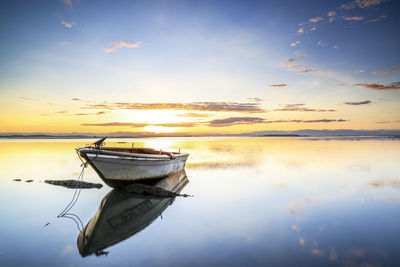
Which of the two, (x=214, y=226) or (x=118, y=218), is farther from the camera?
(x=118, y=218)

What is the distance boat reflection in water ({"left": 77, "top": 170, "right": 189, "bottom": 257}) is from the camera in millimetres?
7669

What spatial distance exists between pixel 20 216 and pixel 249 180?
14.7 meters

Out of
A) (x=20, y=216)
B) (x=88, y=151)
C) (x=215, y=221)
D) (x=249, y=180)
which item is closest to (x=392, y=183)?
(x=249, y=180)

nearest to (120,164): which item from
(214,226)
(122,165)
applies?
(122,165)

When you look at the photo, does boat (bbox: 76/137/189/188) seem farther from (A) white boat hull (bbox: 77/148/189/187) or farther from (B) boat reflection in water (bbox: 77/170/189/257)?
(B) boat reflection in water (bbox: 77/170/189/257)

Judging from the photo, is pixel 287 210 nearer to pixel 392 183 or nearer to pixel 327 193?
pixel 327 193

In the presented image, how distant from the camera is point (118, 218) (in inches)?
391

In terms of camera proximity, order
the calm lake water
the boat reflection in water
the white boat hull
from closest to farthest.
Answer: the calm lake water < the boat reflection in water < the white boat hull

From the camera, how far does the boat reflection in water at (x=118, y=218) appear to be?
7669 millimetres

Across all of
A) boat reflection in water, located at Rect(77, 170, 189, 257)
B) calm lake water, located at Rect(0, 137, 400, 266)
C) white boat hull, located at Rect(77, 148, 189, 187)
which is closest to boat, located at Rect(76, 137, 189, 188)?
white boat hull, located at Rect(77, 148, 189, 187)

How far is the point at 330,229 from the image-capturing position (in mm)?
8969

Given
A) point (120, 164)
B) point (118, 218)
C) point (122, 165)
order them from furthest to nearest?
point (122, 165) < point (120, 164) < point (118, 218)

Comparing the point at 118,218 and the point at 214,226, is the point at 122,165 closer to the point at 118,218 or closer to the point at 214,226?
the point at 118,218

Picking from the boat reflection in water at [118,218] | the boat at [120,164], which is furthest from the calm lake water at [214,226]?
the boat at [120,164]
